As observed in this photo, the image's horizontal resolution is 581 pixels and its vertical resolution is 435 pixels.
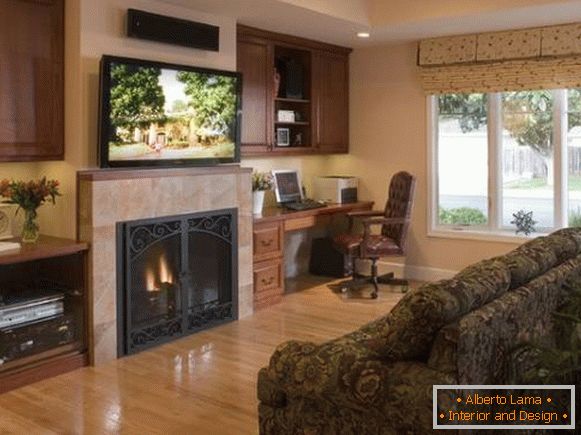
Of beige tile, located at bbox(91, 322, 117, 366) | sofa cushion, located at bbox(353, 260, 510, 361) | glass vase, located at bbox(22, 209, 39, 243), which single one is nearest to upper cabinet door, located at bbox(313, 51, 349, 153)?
beige tile, located at bbox(91, 322, 117, 366)

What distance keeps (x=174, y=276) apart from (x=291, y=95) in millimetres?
2472

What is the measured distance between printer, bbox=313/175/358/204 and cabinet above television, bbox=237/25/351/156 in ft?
1.03

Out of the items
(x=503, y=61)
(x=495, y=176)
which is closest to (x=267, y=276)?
(x=495, y=176)

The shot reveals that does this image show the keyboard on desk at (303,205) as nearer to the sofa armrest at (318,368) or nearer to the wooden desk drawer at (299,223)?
the wooden desk drawer at (299,223)

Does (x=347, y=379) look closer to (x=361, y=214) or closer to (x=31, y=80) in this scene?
(x=31, y=80)

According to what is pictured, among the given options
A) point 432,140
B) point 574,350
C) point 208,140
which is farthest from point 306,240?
point 574,350

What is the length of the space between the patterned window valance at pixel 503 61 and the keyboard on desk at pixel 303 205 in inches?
62.3

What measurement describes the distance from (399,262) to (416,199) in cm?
70

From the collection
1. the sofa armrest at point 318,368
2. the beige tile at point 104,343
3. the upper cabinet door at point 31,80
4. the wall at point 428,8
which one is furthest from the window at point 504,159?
the sofa armrest at point 318,368

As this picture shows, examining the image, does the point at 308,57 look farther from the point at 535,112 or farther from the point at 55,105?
the point at 55,105

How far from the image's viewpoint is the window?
19.5ft

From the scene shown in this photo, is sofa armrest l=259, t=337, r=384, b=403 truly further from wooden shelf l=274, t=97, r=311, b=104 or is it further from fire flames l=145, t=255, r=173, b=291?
wooden shelf l=274, t=97, r=311, b=104

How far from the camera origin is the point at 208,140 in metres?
4.96

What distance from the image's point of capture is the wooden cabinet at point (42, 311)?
3.77 metres
